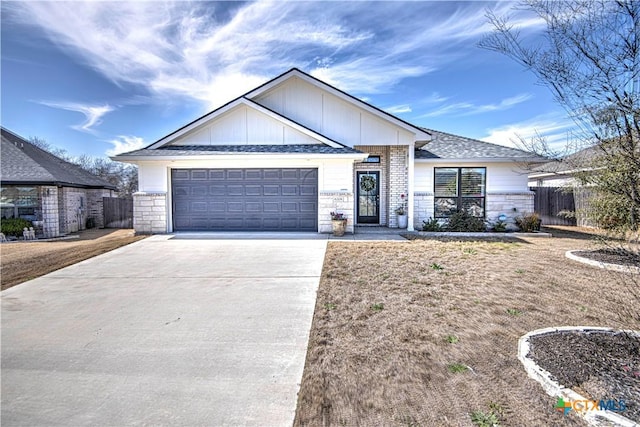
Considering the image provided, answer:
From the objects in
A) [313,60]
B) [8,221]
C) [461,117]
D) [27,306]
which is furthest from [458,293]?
[8,221]

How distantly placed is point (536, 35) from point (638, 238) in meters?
2.72

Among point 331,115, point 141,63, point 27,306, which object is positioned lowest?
point 27,306

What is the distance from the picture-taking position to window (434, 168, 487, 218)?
13234 millimetres

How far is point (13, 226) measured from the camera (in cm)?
1271

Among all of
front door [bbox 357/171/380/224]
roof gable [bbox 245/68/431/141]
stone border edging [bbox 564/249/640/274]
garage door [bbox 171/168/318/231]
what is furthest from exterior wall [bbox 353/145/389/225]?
stone border edging [bbox 564/249/640/274]

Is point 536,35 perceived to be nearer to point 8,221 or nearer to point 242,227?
point 242,227

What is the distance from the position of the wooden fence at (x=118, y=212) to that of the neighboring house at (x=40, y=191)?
3.44 feet

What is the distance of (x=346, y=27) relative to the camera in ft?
32.1

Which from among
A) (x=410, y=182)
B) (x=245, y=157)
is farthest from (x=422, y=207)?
(x=245, y=157)

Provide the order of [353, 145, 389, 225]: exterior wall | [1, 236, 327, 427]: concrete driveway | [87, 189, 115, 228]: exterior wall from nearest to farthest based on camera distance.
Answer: [1, 236, 327, 427]: concrete driveway → [353, 145, 389, 225]: exterior wall → [87, 189, 115, 228]: exterior wall

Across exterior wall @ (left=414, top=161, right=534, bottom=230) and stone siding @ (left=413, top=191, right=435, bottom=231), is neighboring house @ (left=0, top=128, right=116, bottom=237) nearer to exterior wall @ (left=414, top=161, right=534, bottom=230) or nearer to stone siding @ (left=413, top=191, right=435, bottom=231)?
stone siding @ (left=413, top=191, right=435, bottom=231)

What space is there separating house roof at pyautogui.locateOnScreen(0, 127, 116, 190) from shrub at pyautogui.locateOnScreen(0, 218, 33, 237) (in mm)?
1617

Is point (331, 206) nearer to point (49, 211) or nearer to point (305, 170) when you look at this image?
point (305, 170)

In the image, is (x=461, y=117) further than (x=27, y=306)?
Yes
